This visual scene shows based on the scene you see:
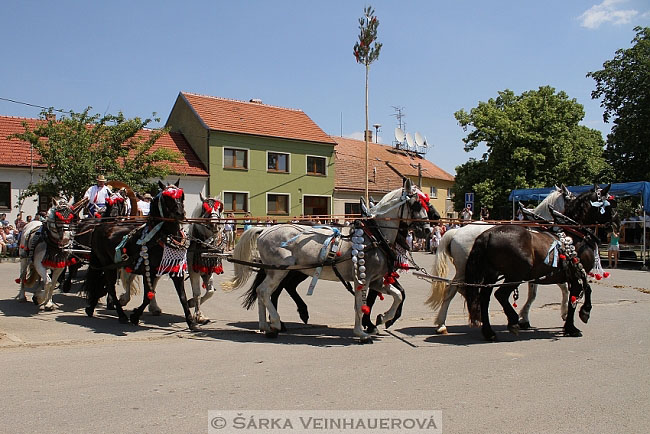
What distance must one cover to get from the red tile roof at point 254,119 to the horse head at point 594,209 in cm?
2596

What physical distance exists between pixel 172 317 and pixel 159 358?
3078 millimetres

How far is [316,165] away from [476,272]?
28.9 metres

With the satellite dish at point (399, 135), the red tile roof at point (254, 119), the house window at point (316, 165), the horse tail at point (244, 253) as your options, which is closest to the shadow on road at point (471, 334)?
the horse tail at point (244, 253)

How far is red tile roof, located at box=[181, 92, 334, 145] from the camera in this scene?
33219mm

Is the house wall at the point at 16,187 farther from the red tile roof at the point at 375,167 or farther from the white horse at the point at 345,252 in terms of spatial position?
the white horse at the point at 345,252

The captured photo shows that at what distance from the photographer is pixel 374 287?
320 inches

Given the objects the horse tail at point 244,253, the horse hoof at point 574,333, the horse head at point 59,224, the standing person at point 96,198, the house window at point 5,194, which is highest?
the house window at point 5,194

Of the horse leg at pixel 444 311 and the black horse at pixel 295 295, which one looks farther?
the horse leg at pixel 444 311

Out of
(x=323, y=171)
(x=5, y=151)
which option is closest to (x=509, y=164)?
(x=323, y=171)

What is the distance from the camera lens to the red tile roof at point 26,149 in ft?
86.6

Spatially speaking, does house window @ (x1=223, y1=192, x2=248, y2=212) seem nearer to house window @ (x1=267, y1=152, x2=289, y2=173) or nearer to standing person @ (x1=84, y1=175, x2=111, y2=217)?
house window @ (x1=267, y1=152, x2=289, y2=173)

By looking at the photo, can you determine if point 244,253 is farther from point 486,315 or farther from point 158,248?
point 486,315

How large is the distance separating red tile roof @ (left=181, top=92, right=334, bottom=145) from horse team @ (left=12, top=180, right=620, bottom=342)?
79.5 ft

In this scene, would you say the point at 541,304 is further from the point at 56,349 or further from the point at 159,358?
the point at 56,349
